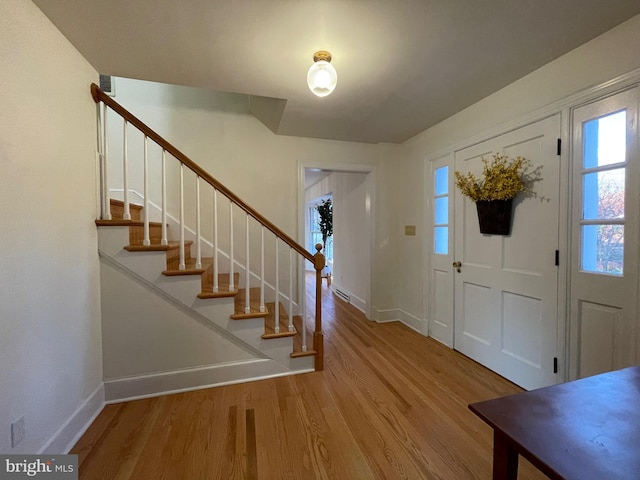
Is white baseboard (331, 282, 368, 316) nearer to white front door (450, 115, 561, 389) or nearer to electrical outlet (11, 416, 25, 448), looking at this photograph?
white front door (450, 115, 561, 389)

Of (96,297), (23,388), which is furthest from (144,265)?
(23,388)

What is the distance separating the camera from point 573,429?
65 centimetres

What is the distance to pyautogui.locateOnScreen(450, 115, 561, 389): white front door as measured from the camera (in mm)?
1806

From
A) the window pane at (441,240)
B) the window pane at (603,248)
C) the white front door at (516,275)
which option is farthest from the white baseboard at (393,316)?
the window pane at (603,248)

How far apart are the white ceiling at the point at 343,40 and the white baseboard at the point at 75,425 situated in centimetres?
221

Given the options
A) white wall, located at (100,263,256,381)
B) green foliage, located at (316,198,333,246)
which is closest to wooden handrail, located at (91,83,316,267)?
white wall, located at (100,263,256,381)

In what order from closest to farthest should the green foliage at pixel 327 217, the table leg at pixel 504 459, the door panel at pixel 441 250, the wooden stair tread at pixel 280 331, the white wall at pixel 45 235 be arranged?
1. the table leg at pixel 504 459
2. the white wall at pixel 45 235
3. the wooden stair tread at pixel 280 331
4. the door panel at pixel 441 250
5. the green foliage at pixel 327 217

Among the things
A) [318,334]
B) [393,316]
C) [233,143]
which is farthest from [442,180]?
[233,143]

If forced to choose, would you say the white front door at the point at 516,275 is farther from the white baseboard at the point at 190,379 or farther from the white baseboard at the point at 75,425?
the white baseboard at the point at 75,425

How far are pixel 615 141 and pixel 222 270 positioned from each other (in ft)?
10.9

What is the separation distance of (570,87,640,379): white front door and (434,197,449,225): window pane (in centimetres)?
109

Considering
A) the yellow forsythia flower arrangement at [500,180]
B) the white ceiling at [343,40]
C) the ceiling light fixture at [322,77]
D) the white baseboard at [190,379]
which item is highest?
the white ceiling at [343,40]

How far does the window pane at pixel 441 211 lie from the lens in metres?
2.73

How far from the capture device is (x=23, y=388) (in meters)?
1.16
